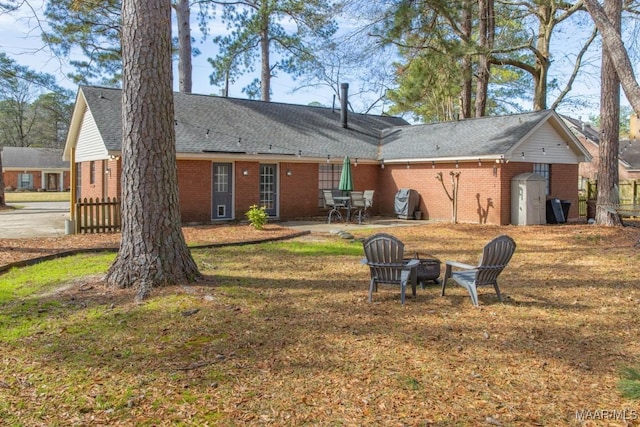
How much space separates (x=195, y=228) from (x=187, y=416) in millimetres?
12020

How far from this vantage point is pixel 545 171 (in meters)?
18.5

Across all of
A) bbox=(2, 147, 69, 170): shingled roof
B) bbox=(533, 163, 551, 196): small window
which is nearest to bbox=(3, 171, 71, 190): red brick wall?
bbox=(2, 147, 69, 170): shingled roof

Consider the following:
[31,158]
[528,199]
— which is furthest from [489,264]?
[31,158]

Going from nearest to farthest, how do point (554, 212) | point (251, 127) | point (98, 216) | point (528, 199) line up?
1. point (98, 216)
2. point (528, 199)
3. point (554, 212)
4. point (251, 127)

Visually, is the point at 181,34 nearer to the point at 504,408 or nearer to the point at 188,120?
the point at 188,120

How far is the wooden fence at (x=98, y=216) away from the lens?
1348 centimetres

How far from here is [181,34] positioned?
74.7 feet

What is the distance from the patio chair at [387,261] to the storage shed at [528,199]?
11395 mm

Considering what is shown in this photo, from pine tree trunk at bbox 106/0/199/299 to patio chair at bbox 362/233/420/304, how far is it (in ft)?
8.49

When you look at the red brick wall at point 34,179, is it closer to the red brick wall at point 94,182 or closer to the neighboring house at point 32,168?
the neighboring house at point 32,168

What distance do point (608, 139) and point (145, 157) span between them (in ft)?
47.0

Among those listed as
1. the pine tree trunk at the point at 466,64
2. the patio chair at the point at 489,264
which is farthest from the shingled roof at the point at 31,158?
the patio chair at the point at 489,264

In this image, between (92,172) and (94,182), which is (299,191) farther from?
(92,172)

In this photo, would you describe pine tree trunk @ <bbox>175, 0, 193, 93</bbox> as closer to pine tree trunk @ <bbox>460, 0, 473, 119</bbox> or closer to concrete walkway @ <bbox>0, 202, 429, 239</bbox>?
concrete walkway @ <bbox>0, 202, 429, 239</bbox>
